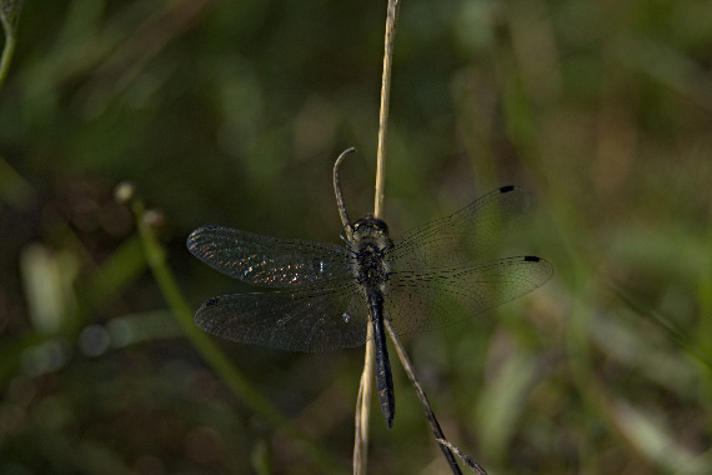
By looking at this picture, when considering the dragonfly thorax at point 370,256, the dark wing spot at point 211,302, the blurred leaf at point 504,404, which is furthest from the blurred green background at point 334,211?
the dragonfly thorax at point 370,256

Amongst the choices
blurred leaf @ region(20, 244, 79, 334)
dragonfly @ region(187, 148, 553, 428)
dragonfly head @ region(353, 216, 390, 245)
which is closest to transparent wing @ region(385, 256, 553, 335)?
dragonfly @ region(187, 148, 553, 428)

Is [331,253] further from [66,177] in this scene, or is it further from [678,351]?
[66,177]

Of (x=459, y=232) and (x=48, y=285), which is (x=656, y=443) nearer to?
(x=459, y=232)

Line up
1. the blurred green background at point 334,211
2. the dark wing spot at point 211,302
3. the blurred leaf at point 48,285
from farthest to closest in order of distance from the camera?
the blurred leaf at point 48,285, the blurred green background at point 334,211, the dark wing spot at point 211,302

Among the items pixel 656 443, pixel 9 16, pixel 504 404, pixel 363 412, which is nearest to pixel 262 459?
pixel 363 412

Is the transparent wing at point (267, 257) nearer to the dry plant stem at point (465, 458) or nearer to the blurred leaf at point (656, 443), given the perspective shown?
the dry plant stem at point (465, 458)

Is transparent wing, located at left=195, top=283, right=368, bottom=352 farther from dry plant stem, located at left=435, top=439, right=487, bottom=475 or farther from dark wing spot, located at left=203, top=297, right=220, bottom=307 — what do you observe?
dry plant stem, located at left=435, top=439, right=487, bottom=475

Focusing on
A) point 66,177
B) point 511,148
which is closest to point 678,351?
point 511,148
